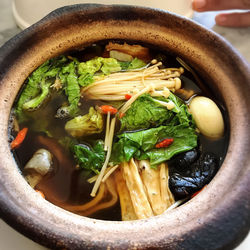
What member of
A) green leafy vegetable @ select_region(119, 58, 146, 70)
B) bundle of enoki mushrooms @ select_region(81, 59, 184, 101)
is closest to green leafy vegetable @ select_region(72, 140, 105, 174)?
bundle of enoki mushrooms @ select_region(81, 59, 184, 101)

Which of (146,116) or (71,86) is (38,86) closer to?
(71,86)

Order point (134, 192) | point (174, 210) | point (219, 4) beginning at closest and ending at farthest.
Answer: point (174, 210) → point (134, 192) → point (219, 4)

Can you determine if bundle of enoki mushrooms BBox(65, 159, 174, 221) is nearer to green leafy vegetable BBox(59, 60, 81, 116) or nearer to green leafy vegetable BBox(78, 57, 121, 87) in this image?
green leafy vegetable BBox(59, 60, 81, 116)

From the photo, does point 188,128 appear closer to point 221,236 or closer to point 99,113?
point 99,113

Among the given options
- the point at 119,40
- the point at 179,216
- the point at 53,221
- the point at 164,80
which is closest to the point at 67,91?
the point at 119,40

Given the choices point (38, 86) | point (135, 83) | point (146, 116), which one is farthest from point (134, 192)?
point (38, 86)

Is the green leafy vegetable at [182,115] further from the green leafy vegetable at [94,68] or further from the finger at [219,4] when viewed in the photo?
the finger at [219,4]
